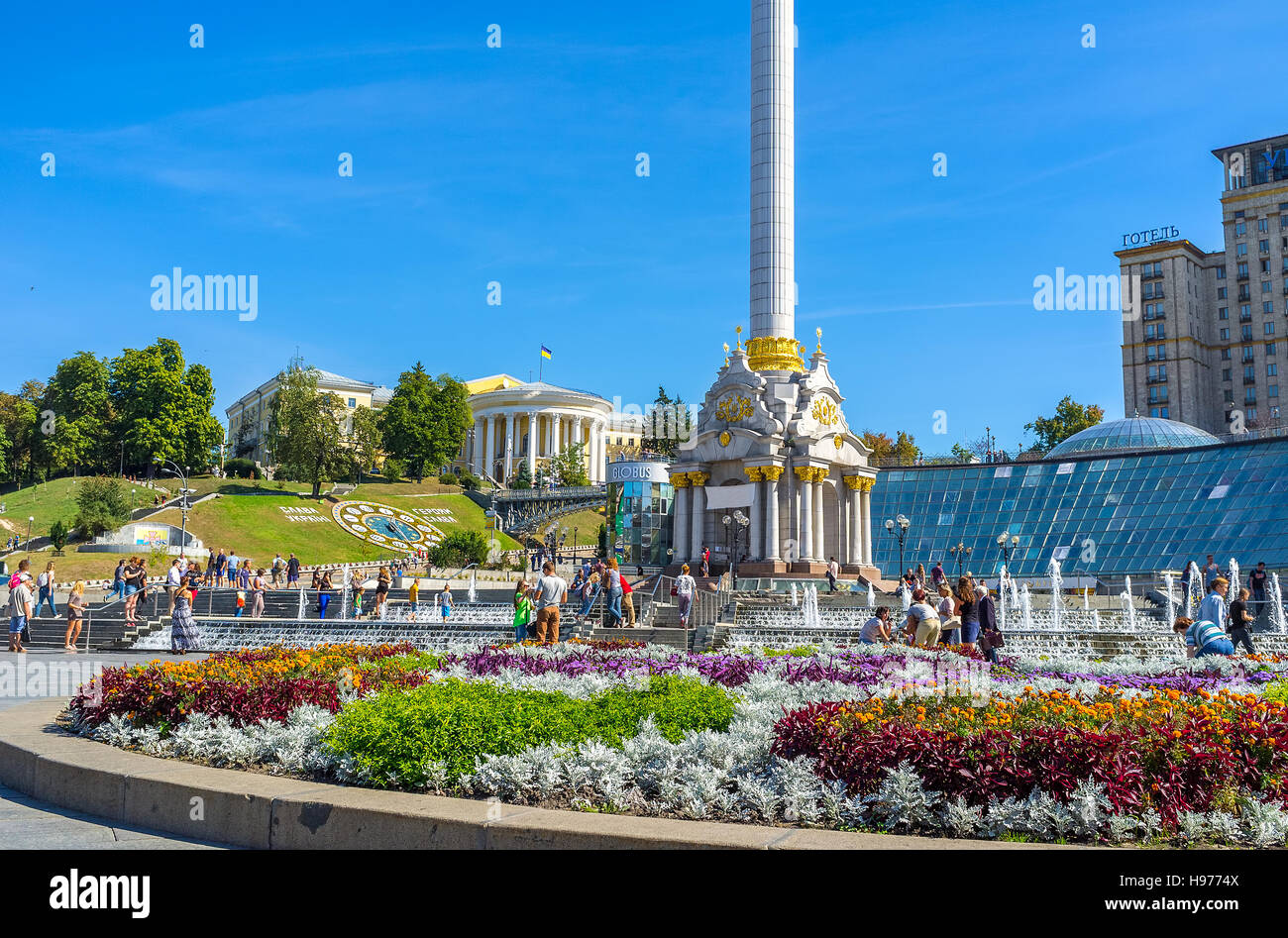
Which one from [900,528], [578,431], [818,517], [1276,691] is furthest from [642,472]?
[578,431]

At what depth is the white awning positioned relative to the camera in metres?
40.0

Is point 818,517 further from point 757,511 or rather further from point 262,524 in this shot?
point 262,524

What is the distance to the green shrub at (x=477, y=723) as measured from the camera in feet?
24.3

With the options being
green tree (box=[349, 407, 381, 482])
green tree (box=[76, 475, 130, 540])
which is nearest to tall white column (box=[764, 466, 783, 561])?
green tree (box=[76, 475, 130, 540])

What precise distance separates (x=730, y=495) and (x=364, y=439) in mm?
56690

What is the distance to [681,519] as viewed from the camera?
42594mm

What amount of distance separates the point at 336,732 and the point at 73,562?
2090 inches

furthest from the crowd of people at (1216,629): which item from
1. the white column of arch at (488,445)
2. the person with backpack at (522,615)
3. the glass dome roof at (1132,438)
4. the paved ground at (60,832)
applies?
the white column of arch at (488,445)

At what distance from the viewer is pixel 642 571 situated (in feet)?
151

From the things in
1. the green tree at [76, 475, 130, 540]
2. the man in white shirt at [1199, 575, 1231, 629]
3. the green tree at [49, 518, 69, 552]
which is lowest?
the man in white shirt at [1199, 575, 1231, 629]

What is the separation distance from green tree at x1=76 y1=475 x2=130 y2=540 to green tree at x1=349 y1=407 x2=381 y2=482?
85.8 feet

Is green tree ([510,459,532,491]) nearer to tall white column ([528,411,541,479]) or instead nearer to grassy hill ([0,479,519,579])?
tall white column ([528,411,541,479])
